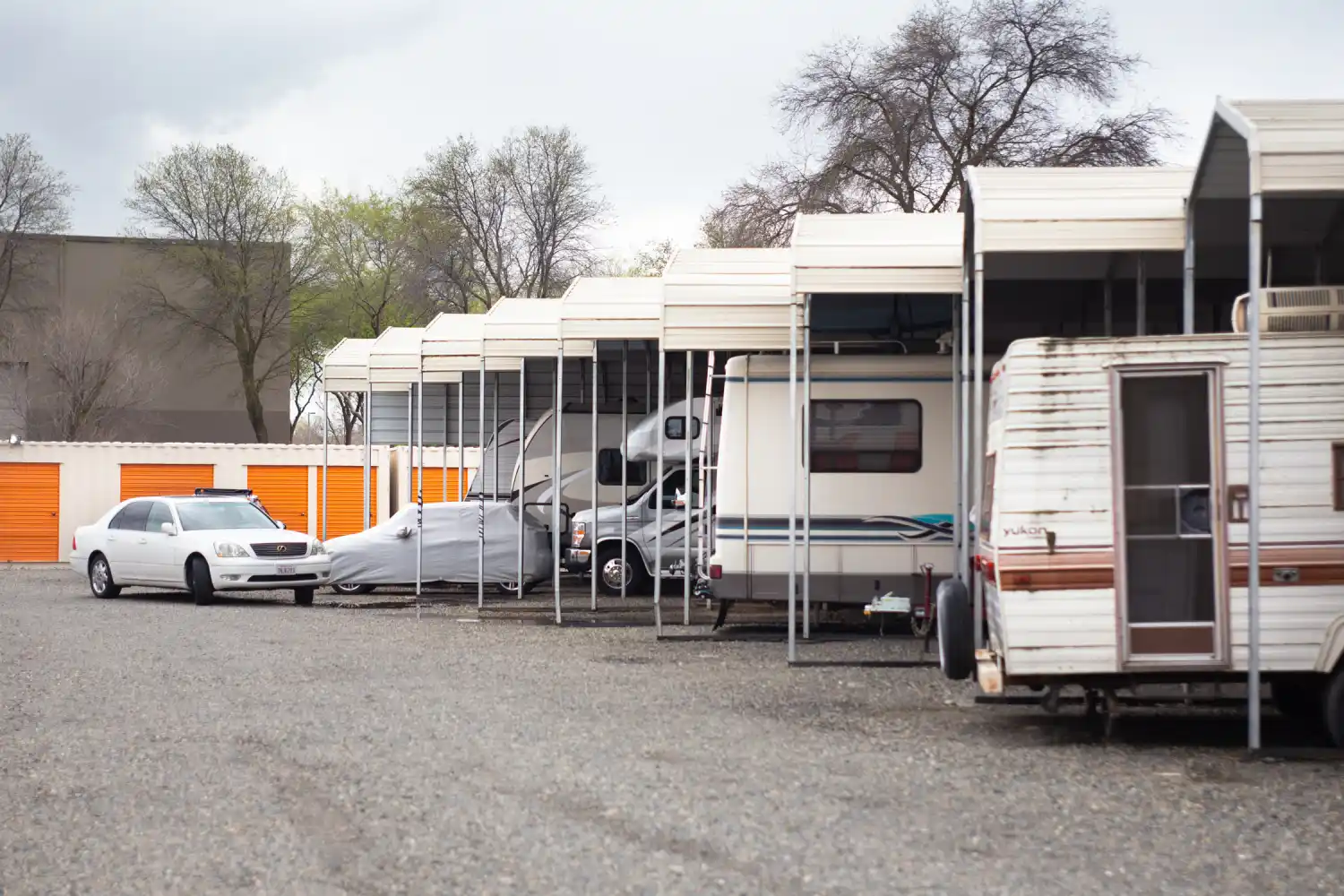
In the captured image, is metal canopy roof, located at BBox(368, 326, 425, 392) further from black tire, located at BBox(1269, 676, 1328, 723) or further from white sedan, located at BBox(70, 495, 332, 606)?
black tire, located at BBox(1269, 676, 1328, 723)

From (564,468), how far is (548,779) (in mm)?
16446

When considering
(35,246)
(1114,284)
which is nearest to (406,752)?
(1114,284)

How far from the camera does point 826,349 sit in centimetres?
2159

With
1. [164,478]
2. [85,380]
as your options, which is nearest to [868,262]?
[164,478]

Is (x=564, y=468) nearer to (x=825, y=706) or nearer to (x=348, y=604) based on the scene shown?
(x=348, y=604)

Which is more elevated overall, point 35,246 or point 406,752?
point 35,246

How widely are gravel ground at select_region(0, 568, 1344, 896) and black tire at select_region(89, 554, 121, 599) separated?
10255 mm

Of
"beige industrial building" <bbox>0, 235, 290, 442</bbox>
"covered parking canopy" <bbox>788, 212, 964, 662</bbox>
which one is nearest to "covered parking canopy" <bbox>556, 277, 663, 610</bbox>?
"covered parking canopy" <bbox>788, 212, 964, 662</bbox>

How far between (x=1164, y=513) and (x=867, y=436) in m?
6.58

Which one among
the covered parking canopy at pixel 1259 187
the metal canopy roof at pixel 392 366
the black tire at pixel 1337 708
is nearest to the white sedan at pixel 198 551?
the metal canopy roof at pixel 392 366

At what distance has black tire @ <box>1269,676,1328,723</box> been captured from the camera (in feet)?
32.1

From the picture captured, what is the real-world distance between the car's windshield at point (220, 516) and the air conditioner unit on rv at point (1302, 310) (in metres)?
16.3

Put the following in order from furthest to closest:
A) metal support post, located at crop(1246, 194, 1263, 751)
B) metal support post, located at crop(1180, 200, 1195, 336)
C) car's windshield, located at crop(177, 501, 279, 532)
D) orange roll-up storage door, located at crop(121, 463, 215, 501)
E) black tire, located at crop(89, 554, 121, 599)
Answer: orange roll-up storage door, located at crop(121, 463, 215, 501), black tire, located at crop(89, 554, 121, 599), car's windshield, located at crop(177, 501, 279, 532), metal support post, located at crop(1180, 200, 1195, 336), metal support post, located at crop(1246, 194, 1263, 751)

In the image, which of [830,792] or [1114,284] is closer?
[830,792]
